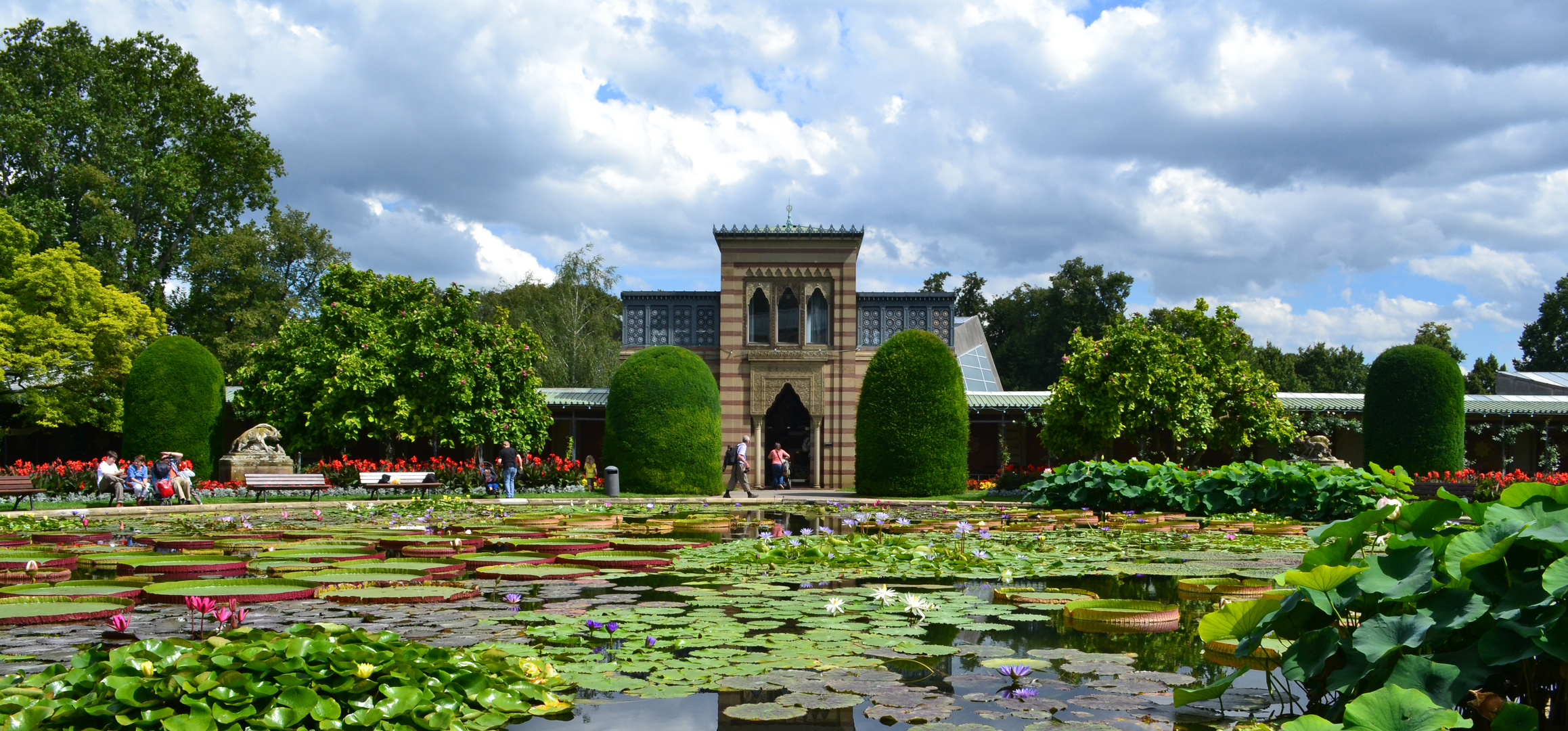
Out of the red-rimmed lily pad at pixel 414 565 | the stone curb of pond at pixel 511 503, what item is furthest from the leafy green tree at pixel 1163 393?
the red-rimmed lily pad at pixel 414 565

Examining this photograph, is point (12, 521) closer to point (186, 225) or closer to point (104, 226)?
point (104, 226)

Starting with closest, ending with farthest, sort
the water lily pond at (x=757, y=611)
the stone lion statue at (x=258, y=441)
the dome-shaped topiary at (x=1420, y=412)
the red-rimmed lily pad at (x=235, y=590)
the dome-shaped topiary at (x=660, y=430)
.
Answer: the water lily pond at (x=757, y=611), the red-rimmed lily pad at (x=235, y=590), the dome-shaped topiary at (x=1420, y=412), the dome-shaped topiary at (x=660, y=430), the stone lion statue at (x=258, y=441)

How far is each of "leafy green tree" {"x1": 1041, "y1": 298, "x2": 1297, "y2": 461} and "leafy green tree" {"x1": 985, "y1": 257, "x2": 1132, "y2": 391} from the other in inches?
823

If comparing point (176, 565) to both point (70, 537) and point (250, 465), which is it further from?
point (250, 465)

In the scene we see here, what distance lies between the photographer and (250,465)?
20.5 m

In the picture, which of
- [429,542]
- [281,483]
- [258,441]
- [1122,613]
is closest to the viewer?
[1122,613]

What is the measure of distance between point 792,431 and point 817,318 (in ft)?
15.5

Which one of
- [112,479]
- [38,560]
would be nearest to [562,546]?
[38,560]

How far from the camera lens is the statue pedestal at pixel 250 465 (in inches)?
798

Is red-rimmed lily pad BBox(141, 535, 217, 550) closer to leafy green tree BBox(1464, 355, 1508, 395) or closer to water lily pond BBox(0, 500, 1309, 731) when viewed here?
water lily pond BBox(0, 500, 1309, 731)

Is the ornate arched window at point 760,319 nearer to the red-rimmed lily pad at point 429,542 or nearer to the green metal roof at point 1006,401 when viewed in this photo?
the green metal roof at point 1006,401

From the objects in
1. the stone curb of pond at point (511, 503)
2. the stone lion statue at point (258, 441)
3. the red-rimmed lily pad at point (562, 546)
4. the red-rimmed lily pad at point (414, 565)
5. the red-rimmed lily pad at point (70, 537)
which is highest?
the stone lion statue at point (258, 441)

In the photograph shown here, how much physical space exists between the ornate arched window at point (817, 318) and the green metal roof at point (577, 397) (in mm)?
5775

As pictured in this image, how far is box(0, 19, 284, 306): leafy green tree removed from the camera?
28.9m
